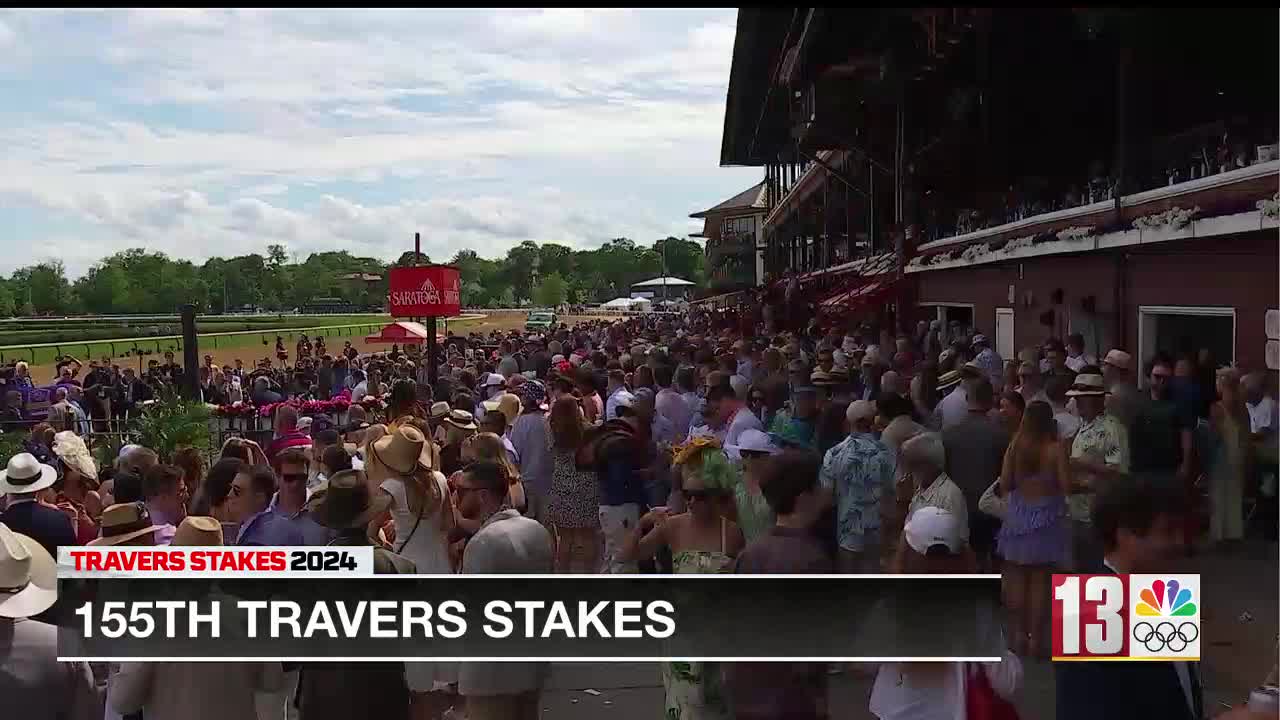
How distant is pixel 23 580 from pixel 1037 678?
14.8ft

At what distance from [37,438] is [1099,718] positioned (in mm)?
8719

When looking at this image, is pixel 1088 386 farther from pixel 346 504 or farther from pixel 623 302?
pixel 623 302

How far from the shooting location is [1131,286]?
41.5 ft

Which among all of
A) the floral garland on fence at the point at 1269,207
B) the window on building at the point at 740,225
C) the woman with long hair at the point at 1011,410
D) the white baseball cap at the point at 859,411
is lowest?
the woman with long hair at the point at 1011,410

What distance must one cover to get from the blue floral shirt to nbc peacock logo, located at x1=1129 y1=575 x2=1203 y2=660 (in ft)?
7.60

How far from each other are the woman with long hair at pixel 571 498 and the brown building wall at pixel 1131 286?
13.9 ft

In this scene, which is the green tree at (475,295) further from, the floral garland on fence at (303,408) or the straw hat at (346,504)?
the straw hat at (346,504)

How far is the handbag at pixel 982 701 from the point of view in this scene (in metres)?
3.97

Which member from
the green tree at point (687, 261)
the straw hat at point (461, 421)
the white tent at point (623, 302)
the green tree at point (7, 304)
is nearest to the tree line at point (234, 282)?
the green tree at point (7, 304)

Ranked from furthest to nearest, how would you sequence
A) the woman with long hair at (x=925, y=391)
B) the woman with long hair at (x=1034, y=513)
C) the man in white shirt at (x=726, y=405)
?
the woman with long hair at (x=925, y=391) → the man in white shirt at (x=726, y=405) → the woman with long hair at (x=1034, y=513)

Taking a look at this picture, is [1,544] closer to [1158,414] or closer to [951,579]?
[951,579]

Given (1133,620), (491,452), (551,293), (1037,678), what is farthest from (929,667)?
(551,293)

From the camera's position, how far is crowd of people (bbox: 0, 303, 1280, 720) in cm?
408

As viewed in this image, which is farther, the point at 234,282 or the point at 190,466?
the point at 234,282
